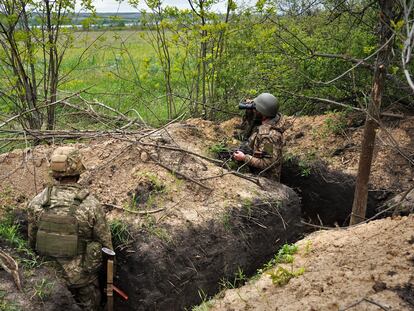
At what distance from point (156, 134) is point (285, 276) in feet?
10.1

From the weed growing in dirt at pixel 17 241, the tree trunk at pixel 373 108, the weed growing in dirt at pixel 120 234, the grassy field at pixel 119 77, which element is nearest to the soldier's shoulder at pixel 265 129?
the tree trunk at pixel 373 108

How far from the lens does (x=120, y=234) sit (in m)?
5.02

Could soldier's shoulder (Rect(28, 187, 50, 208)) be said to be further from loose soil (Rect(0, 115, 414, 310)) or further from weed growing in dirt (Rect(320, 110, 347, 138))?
weed growing in dirt (Rect(320, 110, 347, 138))

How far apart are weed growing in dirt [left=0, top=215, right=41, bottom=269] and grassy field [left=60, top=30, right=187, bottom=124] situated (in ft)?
7.59

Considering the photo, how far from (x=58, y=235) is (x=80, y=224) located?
0.71 feet

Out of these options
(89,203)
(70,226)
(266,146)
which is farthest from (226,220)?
(70,226)

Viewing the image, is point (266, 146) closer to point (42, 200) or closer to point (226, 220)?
point (226, 220)

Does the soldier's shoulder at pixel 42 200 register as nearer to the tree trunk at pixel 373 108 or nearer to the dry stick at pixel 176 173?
the dry stick at pixel 176 173

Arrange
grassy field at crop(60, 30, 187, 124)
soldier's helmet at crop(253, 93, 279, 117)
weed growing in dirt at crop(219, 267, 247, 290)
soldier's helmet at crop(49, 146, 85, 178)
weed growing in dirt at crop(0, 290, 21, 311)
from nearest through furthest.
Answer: weed growing in dirt at crop(0, 290, 21, 311), soldier's helmet at crop(49, 146, 85, 178), weed growing in dirt at crop(219, 267, 247, 290), soldier's helmet at crop(253, 93, 279, 117), grassy field at crop(60, 30, 187, 124)

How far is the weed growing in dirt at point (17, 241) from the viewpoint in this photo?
4.39 m

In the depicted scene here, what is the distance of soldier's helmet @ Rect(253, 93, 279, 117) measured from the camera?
20.4 feet

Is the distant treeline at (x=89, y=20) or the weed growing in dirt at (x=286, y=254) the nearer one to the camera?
the weed growing in dirt at (x=286, y=254)

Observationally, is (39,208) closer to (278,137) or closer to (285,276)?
(285,276)

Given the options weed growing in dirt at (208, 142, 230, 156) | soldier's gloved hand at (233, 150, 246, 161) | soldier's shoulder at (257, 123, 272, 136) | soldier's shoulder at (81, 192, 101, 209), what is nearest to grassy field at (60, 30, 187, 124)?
weed growing in dirt at (208, 142, 230, 156)
